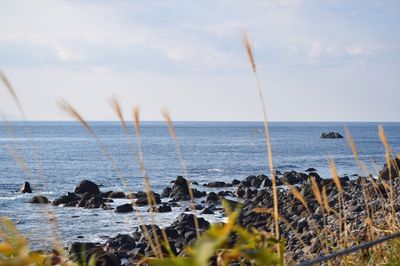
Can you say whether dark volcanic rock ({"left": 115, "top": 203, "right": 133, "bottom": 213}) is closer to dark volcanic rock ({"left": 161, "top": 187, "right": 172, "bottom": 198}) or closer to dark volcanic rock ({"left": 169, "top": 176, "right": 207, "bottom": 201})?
dark volcanic rock ({"left": 169, "top": 176, "right": 207, "bottom": 201})

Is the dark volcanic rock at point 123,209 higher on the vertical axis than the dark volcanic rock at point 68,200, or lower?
lower

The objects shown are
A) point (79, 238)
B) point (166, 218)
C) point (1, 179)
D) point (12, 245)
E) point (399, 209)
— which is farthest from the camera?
point (1, 179)

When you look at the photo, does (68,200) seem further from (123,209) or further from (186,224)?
(186,224)

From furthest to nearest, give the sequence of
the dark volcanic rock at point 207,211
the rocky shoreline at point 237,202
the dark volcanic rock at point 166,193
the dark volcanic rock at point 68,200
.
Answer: the dark volcanic rock at point 166,193 → the dark volcanic rock at point 68,200 → the dark volcanic rock at point 207,211 → the rocky shoreline at point 237,202

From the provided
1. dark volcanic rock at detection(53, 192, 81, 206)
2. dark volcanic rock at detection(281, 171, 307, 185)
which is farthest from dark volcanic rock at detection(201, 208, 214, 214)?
dark volcanic rock at detection(281, 171, 307, 185)

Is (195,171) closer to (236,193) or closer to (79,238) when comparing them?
(236,193)

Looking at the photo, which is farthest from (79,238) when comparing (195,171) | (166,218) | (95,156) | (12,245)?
(95,156)

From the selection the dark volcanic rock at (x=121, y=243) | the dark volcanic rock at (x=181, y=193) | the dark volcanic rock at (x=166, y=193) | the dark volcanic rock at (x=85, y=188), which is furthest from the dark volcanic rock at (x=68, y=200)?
the dark volcanic rock at (x=121, y=243)

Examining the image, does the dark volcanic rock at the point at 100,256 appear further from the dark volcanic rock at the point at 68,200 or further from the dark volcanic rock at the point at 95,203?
the dark volcanic rock at the point at 68,200

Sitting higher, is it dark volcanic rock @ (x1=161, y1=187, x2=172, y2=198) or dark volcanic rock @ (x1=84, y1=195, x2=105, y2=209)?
dark volcanic rock @ (x1=84, y1=195, x2=105, y2=209)

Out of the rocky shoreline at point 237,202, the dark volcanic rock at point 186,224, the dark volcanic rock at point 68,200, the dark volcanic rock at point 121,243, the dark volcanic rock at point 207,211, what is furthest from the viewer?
the dark volcanic rock at point 68,200

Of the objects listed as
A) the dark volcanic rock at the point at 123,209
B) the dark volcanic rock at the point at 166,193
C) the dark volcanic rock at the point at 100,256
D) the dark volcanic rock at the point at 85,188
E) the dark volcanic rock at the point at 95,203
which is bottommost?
the dark volcanic rock at the point at 166,193

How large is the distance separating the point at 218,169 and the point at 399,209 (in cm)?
3776

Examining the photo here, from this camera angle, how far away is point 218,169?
49969mm
